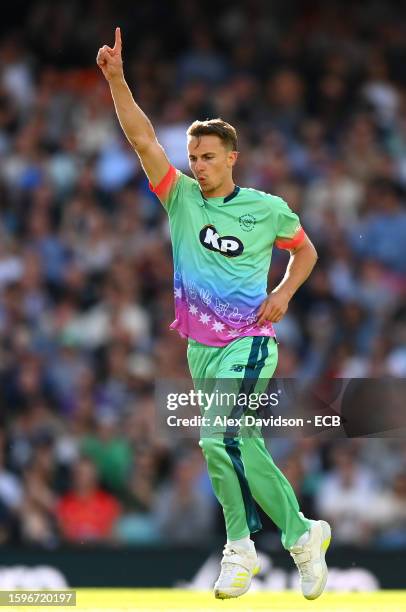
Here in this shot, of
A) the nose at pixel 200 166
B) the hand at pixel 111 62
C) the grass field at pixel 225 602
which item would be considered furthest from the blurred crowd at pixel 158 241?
the hand at pixel 111 62

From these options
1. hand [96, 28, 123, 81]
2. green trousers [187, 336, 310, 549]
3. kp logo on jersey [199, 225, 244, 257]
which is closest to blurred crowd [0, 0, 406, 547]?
green trousers [187, 336, 310, 549]

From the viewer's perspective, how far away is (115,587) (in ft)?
34.7

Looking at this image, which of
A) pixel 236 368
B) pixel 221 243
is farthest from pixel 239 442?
pixel 221 243

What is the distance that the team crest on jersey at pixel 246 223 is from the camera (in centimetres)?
762

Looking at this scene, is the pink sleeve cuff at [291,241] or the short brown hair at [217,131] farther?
the pink sleeve cuff at [291,241]

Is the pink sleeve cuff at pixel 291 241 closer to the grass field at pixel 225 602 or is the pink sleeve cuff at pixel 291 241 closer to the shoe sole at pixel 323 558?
the shoe sole at pixel 323 558

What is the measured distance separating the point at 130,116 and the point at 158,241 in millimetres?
6366

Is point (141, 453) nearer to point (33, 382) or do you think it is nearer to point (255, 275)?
point (33, 382)

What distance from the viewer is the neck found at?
25.2 ft

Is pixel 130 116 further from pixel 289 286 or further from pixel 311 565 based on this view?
pixel 311 565

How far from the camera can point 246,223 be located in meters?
7.62

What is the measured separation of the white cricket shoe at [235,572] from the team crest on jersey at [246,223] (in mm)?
1631

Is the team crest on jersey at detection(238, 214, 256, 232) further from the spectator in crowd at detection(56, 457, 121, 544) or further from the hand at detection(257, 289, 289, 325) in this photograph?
the spectator in crowd at detection(56, 457, 121, 544)

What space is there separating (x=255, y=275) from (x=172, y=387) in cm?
178
